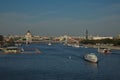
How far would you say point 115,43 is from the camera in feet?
208

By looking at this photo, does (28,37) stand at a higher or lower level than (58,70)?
higher

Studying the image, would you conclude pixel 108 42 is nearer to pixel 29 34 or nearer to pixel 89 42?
pixel 89 42

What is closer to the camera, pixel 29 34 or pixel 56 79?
pixel 56 79

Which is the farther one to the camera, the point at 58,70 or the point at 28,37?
the point at 28,37

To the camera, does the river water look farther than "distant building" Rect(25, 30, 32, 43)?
No

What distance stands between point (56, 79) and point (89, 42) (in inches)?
2607

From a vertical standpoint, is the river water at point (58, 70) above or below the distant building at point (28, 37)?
below

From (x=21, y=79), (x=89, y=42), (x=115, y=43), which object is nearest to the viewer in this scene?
(x=21, y=79)

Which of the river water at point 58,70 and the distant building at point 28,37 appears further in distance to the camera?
the distant building at point 28,37

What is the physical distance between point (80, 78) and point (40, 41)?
10711 centimetres

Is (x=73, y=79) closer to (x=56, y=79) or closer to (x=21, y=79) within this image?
(x=56, y=79)

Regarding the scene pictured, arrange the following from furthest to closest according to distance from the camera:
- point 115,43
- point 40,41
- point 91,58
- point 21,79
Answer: point 40,41 → point 115,43 → point 91,58 → point 21,79

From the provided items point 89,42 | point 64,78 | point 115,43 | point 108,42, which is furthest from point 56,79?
point 89,42

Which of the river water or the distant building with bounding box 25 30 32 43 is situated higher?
the distant building with bounding box 25 30 32 43
